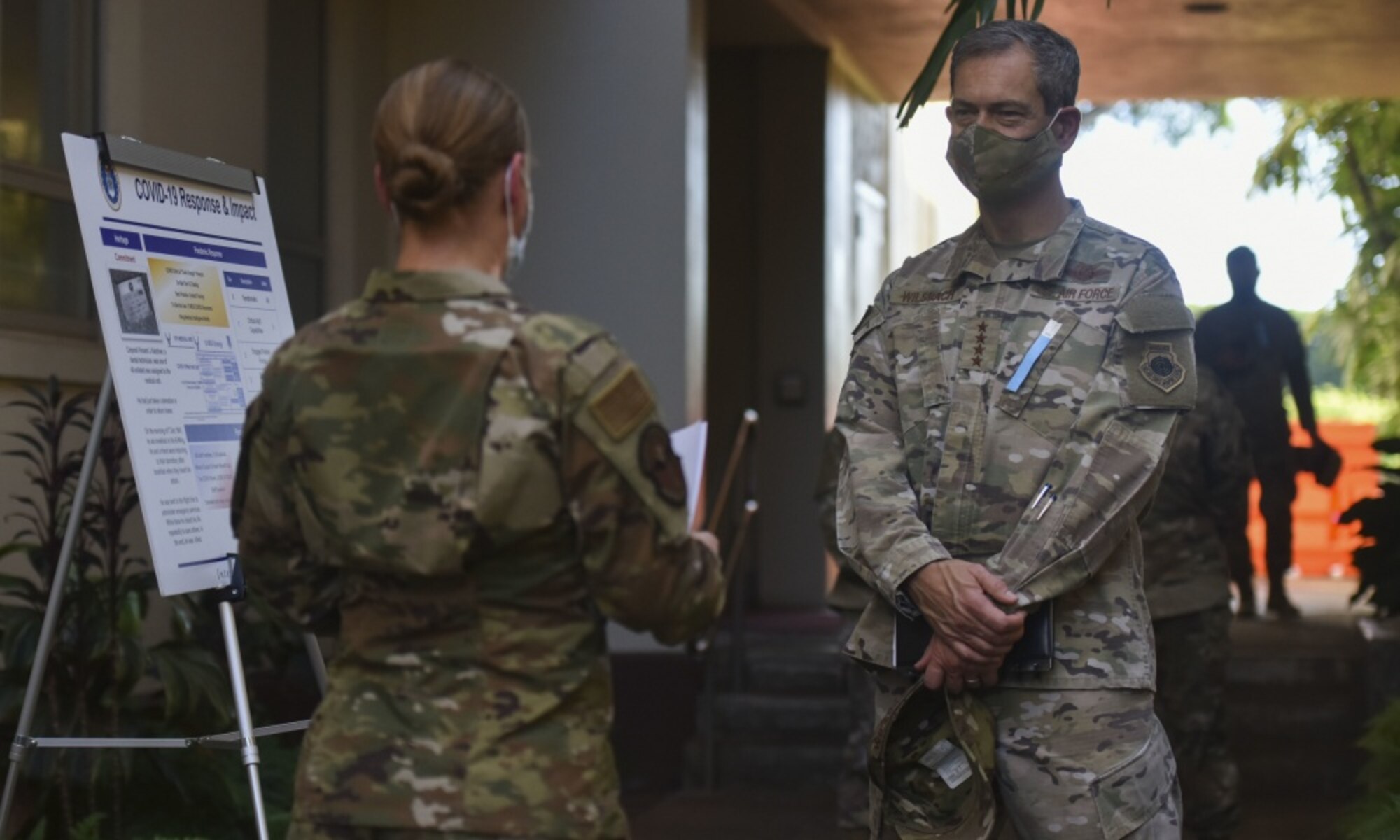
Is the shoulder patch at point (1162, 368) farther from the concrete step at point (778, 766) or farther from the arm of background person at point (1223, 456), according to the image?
the concrete step at point (778, 766)

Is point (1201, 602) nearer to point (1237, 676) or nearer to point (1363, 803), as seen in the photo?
point (1363, 803)

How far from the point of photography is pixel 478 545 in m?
2.29

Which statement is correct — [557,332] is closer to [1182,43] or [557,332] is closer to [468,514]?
[468,514]

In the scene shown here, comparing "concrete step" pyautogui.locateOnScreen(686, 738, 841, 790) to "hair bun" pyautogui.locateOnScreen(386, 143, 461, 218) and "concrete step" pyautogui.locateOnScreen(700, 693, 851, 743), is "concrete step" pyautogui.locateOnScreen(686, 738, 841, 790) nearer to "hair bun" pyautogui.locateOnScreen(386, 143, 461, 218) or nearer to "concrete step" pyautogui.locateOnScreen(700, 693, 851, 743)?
"concrete step" pyautogui.locateOnScreen(700, 693, 851, 743)

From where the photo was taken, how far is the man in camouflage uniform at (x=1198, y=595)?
6336 millimetres

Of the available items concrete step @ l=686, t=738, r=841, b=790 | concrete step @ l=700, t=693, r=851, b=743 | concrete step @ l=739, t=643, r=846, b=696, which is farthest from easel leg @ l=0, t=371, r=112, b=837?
concrete step @ l=739, t=643, r=846, b=696

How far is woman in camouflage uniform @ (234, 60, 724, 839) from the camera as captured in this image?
89.9 inches

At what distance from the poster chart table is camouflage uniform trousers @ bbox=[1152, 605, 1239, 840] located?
3.02m

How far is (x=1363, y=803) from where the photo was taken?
6.41 meters

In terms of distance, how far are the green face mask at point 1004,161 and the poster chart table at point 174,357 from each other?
1.82 m

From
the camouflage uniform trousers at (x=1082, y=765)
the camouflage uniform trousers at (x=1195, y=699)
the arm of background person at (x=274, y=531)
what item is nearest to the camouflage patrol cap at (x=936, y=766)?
the camouflage uniform trousers at (x=1082, y=765)

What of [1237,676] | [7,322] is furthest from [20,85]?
[1237,676]

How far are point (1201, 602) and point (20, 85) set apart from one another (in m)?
4.02

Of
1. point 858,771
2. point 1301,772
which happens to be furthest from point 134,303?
point 1301,772
